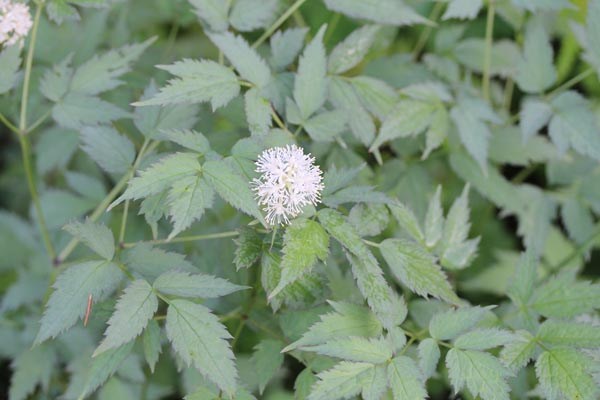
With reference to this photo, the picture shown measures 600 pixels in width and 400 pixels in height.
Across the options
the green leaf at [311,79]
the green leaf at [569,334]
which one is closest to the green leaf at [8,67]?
the green leaf at [311,79]

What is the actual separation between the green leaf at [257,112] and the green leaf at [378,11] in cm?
50

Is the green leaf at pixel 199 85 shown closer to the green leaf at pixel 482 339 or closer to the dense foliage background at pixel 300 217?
the dense foliage background at pixel 300 217

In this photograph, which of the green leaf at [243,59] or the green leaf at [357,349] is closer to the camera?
the green leaf at [357,349]

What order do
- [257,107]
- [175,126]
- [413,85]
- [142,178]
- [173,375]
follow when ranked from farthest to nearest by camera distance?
[173,375] → [413,85] → [175,126] → [257,107] → [142,178]

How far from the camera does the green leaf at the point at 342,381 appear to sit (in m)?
1.56

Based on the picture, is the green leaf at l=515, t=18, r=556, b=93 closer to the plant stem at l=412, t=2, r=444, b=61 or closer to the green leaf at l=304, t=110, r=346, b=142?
the plant stem at l=412, t=2, r=444, b=61

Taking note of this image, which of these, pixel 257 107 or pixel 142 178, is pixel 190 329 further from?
pixel 257 107

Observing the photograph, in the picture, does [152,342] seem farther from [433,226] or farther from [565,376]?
[565,376]

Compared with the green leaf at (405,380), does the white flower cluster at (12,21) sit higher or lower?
higher

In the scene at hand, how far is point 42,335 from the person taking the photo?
5.31ft

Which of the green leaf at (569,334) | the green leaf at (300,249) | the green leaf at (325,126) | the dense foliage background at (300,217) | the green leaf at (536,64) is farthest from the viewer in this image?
the green leaf at (536,64)

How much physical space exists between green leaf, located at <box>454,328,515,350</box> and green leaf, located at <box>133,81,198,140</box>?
3.39ft

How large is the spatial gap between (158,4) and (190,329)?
1.90 m

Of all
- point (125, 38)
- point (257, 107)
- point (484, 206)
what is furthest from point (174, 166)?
point (484, 206)
